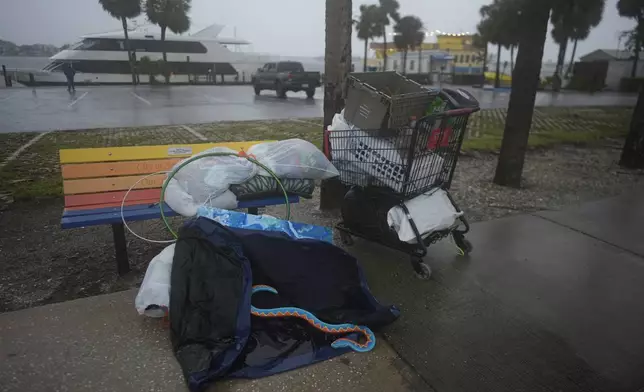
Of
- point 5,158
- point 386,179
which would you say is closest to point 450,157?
point 386,179

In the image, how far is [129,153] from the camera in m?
3.52

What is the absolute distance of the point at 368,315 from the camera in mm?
2490

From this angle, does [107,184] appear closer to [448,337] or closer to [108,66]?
[448,337]

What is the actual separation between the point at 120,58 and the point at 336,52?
27.5m

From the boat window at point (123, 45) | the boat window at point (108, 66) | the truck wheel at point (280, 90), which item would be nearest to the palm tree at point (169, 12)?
the truck wheel at point (280, 90)

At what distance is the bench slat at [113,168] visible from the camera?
3.26 meters

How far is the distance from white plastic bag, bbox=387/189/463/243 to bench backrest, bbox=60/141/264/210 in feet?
5.22

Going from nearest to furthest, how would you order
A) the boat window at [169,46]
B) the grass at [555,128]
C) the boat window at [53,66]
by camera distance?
1. the grass at [555,128]
2. the boat window at [53,66]
3. the boat window at [169,46]

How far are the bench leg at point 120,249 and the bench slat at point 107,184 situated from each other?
1.30 ft

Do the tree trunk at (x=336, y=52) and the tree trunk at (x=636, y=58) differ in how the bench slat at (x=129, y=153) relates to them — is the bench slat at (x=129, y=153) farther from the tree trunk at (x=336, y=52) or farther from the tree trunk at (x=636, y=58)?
the tree trunk at (x=636, y=58)

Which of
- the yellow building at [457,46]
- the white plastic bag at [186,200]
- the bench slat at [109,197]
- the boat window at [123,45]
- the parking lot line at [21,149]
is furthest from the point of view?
the yellow building at [457,46]

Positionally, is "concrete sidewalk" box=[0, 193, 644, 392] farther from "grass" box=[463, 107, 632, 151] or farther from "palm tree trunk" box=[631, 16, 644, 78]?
"palm tree trunk" box=[631, 16, 644, 78]

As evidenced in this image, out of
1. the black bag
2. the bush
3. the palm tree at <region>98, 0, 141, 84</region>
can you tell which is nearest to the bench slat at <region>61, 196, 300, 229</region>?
the black bag

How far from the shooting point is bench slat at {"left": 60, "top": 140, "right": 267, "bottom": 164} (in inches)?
131
